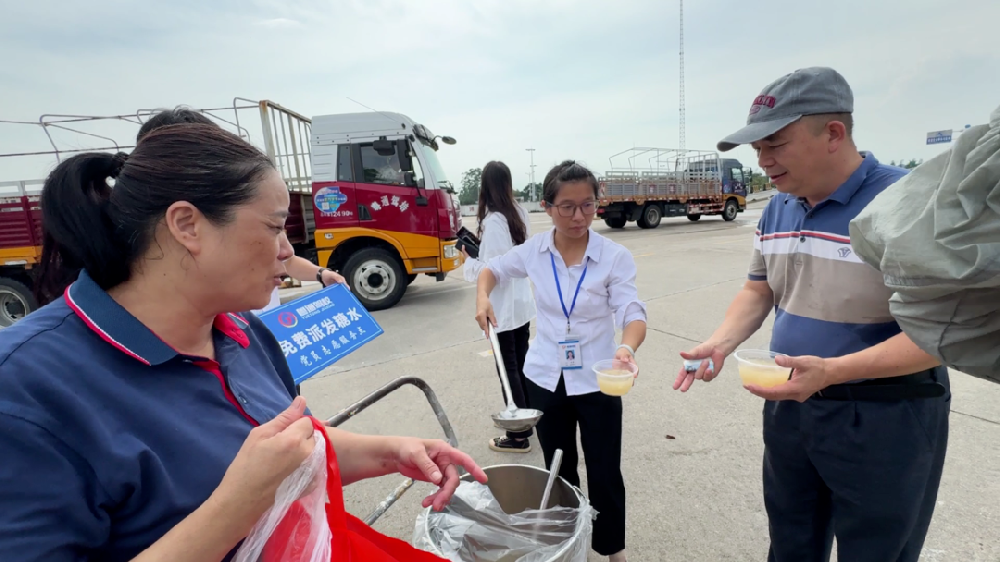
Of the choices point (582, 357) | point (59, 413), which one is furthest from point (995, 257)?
point (582, 357)

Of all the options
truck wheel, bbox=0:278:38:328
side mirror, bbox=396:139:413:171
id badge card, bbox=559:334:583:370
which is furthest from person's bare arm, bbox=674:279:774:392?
truck wheel, bbox=0:278:38:328

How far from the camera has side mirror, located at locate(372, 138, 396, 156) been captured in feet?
19.8

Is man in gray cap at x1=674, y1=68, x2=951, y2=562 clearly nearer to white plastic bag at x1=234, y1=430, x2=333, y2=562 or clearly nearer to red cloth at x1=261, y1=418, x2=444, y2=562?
red cloth at x1=261, y1=418, x2=444, y2=562

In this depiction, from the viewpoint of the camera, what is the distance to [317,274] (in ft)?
11.1

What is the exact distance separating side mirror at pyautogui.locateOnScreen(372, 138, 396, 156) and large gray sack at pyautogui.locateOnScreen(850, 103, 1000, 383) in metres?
5.88

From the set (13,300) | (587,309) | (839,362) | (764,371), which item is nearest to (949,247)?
(839,362)

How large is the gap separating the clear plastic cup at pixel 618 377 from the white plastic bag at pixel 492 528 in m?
0.39

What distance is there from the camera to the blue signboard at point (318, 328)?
7.25ft

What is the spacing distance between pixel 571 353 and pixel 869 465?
3.27ft

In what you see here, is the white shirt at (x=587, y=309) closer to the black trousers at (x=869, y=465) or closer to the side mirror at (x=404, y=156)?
the black trousers at (x=869, y=465)

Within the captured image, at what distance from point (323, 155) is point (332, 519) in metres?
5.99

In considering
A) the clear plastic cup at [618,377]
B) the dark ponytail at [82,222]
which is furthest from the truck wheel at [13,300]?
the clear plastic cup at [618,377]

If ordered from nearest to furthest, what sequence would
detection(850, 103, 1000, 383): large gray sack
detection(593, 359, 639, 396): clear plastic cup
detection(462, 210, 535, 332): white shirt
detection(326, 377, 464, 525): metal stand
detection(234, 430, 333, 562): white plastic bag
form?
detection(850, 103, 1000, 383): large gray sack, detection(234, 430, 333, 562): white plastic bag, detection(326, 377, 464, 525): metal stand, detection(593, 359, 639, 396): clear plastic cup, detection(462, 210, 535, 332): white shirt

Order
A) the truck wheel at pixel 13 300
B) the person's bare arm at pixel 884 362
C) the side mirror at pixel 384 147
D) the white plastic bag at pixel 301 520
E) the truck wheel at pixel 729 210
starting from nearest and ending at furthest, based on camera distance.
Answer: the white plastic bag at pixel 301 520 → the person's bare arm at pixel 884 362 → the side mirror at pixel 384 147 → the truck wheel at pixel 13 300 → the truck wheel at pixel 729 210
